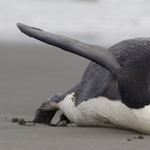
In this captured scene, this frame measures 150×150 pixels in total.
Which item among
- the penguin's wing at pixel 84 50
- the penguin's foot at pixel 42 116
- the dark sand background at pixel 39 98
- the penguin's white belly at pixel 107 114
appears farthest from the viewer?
the penguin's foot at pixel 42 116

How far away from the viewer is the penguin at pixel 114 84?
3004 millimetres

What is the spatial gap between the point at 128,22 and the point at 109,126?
14394 millimetres

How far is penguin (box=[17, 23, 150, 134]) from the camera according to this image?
3.00m

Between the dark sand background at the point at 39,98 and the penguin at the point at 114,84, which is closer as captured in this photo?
the dark sand background at the point at 39,98

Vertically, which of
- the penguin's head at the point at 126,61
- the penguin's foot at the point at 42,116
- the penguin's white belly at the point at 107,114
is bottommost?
the penguin's foot at the point at 42,116

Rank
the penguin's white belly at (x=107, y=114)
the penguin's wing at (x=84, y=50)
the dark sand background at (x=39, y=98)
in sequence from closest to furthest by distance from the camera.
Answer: the dark sand background at (x=39, y=98)
the penguin's white belly at (x=107, y=114)
the penguin's wing at (x=84, y=50)

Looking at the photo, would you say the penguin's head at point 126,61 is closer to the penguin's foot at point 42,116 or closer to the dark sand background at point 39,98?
the dark sand background at point 39,98

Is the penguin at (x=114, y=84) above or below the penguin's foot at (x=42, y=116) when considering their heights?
above

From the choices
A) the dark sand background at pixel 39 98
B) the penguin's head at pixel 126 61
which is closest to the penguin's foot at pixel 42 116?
the dark sand background at pixel 39 98

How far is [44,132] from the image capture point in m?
3.18

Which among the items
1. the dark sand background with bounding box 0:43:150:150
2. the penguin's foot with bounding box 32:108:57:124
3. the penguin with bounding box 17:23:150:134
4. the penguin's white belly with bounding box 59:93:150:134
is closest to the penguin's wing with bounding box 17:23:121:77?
the penguin with bounding box 17:23:150:134

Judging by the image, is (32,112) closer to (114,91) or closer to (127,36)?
(114,91)

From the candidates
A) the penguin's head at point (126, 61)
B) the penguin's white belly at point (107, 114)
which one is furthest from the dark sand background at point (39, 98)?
the penguin's head at point (126, 61)

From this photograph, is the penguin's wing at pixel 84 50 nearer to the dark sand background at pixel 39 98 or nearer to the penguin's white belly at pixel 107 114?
the penguin's white belly at pixel 107 114
